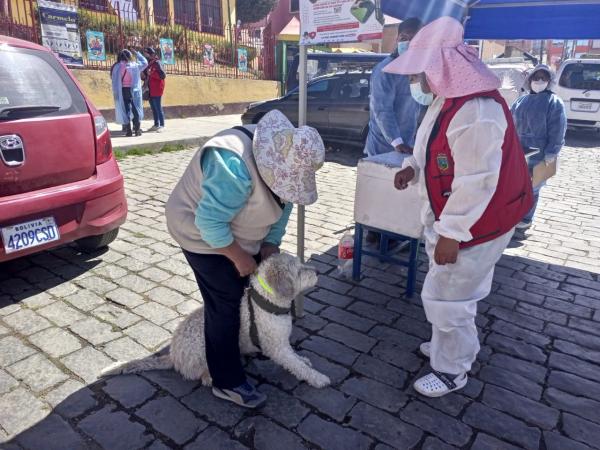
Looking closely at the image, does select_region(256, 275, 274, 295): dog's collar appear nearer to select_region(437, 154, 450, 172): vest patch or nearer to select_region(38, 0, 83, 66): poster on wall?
select_region(437, 154, 450, 172): vest patch

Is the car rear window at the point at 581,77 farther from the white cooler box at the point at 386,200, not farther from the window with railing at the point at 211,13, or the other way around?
the window with railing at the point at 211,13

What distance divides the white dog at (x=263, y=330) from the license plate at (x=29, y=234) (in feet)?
4.04

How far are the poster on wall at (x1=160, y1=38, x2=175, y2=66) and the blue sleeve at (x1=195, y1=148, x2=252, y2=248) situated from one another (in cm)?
1237

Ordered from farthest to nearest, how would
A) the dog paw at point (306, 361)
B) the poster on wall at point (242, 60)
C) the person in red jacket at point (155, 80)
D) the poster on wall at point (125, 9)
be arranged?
the poster on wall at point (242, 60) → the poster on wall at point (125, 9) → the person in red jacket at point (155, 80) → the dog paw at point (306, 361)

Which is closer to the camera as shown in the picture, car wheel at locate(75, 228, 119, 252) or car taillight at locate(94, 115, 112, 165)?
car taillight at locate(94, 115, 112, 165)

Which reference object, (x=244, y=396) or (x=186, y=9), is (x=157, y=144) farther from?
(x=186, y=9)

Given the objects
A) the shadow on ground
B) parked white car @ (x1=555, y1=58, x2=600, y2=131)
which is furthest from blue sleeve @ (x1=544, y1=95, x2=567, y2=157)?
parked white car @ (x1=555, y1=58, x2=600, y2=131)

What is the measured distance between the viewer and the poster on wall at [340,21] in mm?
2850

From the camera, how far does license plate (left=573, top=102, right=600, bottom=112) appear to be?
1145 centimetres

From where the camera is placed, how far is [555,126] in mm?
4895

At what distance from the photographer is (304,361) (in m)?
2.76

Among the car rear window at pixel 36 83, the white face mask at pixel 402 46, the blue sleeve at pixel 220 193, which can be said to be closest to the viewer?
the blue sleeve at pixel 220 193

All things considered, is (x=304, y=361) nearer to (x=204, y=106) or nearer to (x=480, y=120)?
(x=480, y=120)

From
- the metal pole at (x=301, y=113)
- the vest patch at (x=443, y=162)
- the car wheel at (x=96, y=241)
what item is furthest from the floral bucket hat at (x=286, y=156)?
the car wheel at (x=96, y=241)
